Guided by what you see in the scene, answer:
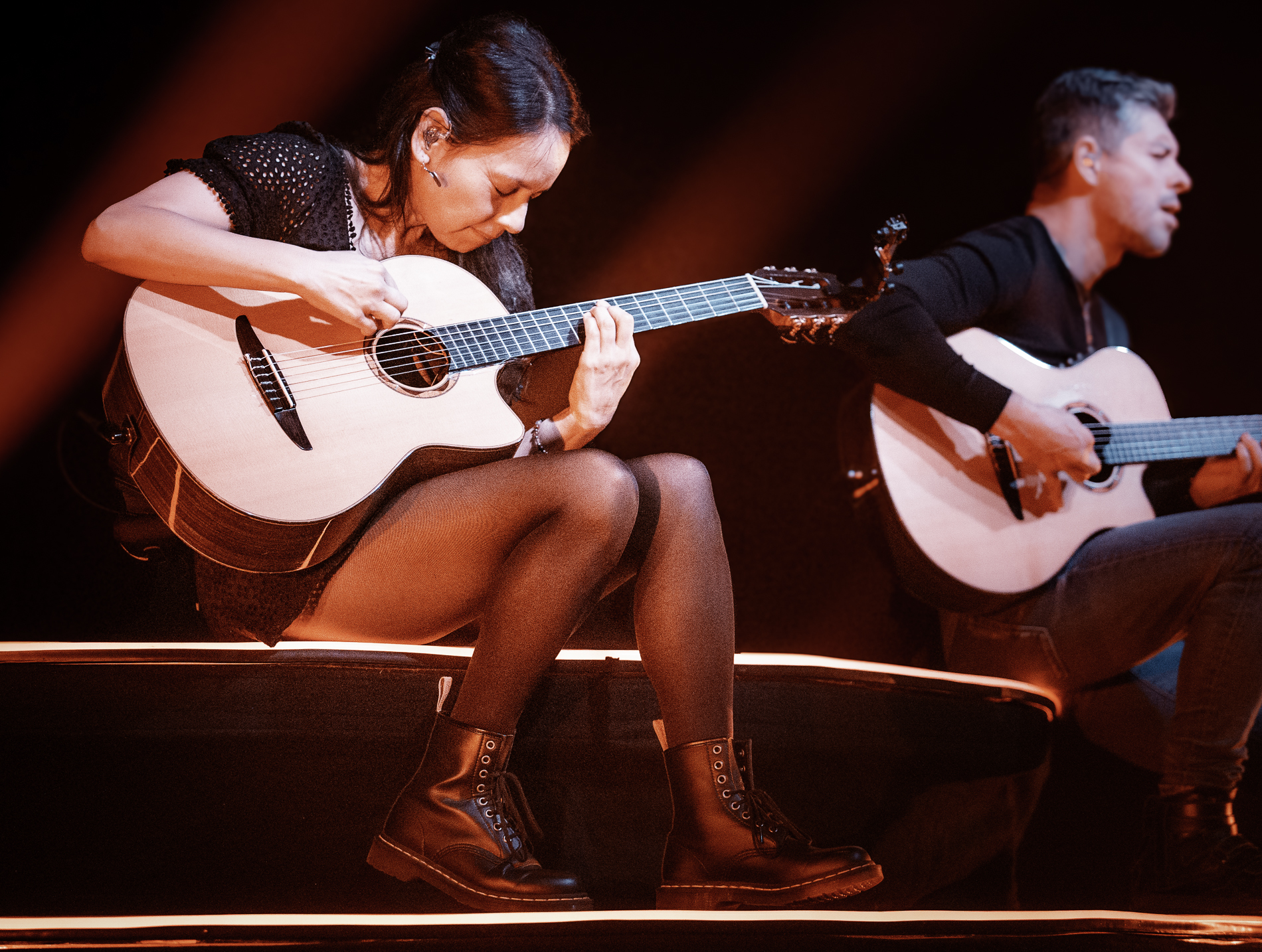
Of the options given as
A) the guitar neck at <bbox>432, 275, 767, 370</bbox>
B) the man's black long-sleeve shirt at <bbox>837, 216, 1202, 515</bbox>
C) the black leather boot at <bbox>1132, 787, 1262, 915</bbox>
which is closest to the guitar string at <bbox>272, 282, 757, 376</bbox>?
the guitar neck at <bbox>432, 275, 767, 370</bbox>

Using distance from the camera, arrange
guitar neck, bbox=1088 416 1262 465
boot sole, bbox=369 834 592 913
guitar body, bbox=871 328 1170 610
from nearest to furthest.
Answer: boot sole, bbox=369 834 592 913 → guitar body, bbox=871 328 1170 610 → guitar neck, bbox=1088 416 1262 465

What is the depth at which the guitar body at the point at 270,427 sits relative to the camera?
4.09ft

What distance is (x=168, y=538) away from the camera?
1420mm

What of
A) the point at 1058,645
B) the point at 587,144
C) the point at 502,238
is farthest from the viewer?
the point at 587,144

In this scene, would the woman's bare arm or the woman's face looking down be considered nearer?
the woman's bare arm

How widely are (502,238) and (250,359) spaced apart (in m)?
0.63

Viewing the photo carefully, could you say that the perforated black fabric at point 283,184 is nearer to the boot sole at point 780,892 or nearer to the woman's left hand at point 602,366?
the woman's left hand at point 602,366

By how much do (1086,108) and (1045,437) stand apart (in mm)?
1048

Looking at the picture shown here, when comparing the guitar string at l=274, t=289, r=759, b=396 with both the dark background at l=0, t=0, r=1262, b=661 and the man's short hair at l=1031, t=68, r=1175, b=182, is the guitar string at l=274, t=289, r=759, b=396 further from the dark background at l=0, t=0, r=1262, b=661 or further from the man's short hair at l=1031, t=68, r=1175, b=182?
the man's short hair at l=1031, t=68, r=1175, b=182

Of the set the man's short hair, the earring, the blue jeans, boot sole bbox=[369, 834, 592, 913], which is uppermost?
the man's short hair

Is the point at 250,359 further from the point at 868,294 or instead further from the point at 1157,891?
the point at 1157,891

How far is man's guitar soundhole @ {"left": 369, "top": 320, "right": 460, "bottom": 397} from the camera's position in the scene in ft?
4.66

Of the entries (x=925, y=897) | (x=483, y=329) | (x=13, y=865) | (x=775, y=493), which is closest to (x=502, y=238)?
(x=483, y=329)

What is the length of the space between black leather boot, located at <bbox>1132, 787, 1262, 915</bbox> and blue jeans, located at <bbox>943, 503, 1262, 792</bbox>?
50 millimetres
